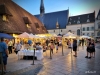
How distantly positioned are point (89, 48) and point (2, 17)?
12.2 m

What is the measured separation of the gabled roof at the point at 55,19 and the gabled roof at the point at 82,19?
319 centimetres

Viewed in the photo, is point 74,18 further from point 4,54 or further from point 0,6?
point 4,54

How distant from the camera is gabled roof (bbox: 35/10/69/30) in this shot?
5591 centimetres

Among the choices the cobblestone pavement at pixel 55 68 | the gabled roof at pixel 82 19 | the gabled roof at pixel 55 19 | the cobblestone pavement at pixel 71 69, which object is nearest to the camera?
the cobblestone pavement at pixel 71 69

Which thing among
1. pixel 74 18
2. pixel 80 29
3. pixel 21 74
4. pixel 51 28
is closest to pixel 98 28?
pixel 80 29

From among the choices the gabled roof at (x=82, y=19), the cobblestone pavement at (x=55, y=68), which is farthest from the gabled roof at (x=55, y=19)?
the cobblestone pavement at (x=55, y=68)

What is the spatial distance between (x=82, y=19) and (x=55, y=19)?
1489 cm

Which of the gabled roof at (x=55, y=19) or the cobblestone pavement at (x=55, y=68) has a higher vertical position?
the gabled roof at (x=55, y=19)

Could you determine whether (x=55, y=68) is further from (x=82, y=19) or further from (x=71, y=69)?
(x=82, y=19)

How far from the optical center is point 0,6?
15.2 m

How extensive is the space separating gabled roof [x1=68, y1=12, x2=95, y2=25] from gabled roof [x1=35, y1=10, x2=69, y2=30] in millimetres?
3193

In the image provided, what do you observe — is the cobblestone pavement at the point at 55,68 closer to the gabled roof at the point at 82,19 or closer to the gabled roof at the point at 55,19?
the gabled roof at the point at 82,19

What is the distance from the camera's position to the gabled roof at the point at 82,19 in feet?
162

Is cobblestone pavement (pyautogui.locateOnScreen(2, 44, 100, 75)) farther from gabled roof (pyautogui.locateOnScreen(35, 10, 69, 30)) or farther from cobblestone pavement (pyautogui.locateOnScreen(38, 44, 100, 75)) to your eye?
gabled roof (pyautogui.locateOnScreen(35, 10, 69, 30))
